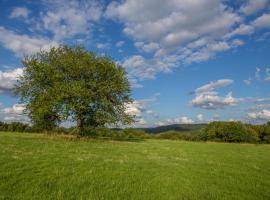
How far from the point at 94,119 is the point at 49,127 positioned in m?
8.25

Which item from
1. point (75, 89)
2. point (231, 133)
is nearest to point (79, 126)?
point (75, 89)

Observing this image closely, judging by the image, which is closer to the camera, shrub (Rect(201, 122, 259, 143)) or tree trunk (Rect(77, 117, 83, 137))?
tree trunk (Rect(77, 117, 83, 137))

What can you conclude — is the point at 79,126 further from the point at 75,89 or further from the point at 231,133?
the point at 231,133

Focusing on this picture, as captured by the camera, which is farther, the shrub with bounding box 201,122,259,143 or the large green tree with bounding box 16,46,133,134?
the shrub with bounding box 201,122,259,143

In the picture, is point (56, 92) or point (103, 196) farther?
point (56, 92)

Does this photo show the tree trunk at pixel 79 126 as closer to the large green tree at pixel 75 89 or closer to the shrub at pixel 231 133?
the large green tree at pixel 75 89

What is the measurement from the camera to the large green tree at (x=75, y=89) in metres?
40.1

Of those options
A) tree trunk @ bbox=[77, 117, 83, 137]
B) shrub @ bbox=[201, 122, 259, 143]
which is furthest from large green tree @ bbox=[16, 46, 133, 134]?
shrub @ bbox=[201, 122, 259, 143]

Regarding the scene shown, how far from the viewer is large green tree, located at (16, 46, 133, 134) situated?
4006 cm

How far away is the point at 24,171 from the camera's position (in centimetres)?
1238

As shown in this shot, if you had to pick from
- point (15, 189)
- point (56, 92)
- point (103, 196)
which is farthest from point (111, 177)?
point (56, 92)

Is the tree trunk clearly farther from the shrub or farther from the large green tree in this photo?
the shrub

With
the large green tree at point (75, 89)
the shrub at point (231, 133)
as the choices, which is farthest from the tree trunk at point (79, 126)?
the shrub at point (231, 133)

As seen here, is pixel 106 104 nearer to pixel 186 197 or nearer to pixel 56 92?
pixel 56 92
